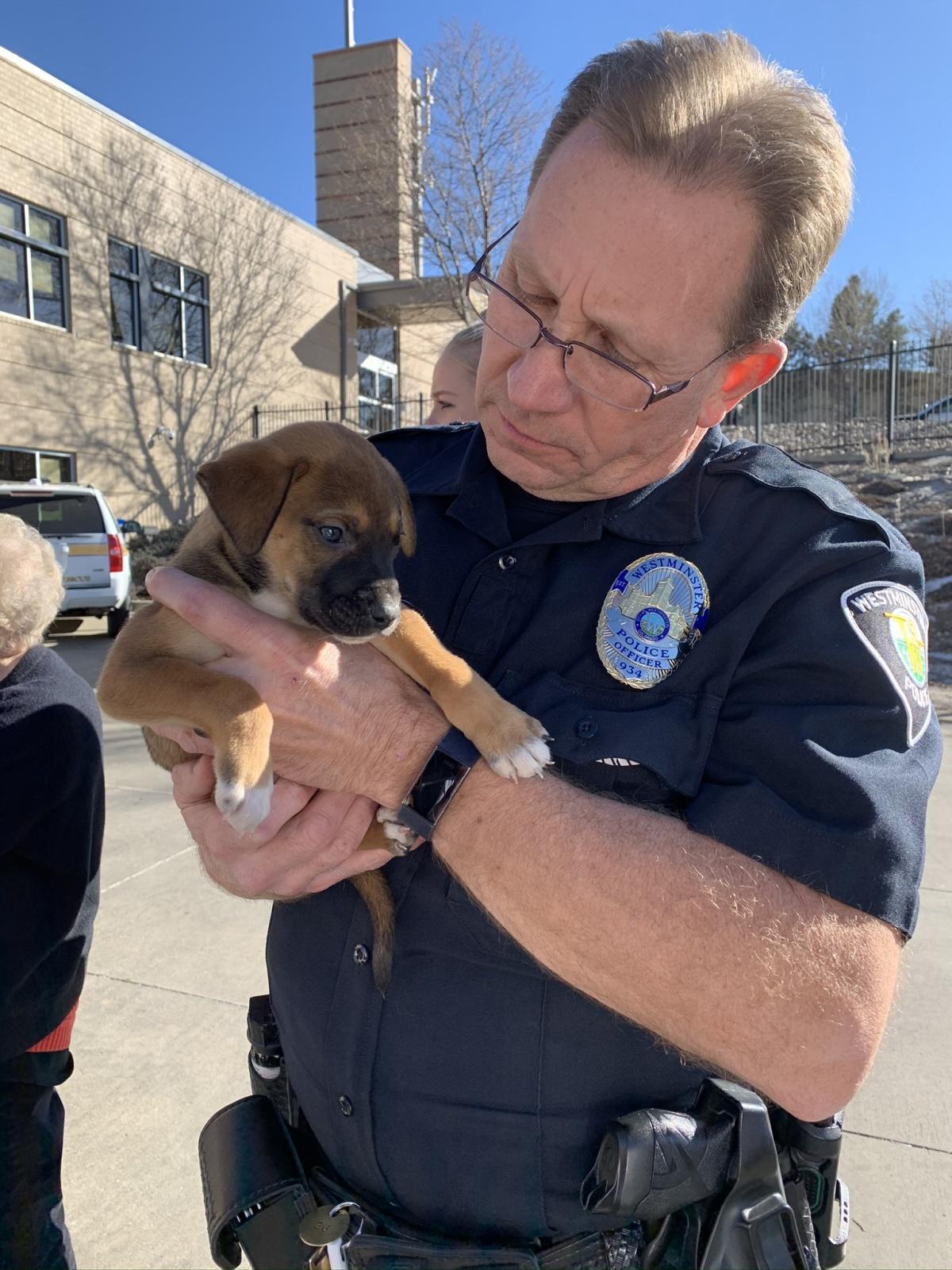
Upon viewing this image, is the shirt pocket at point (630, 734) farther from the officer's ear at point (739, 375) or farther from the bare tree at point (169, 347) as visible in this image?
the bare tree at point (169, 347)

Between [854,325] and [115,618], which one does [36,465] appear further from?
[854,325]

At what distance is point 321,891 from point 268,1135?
503 mm

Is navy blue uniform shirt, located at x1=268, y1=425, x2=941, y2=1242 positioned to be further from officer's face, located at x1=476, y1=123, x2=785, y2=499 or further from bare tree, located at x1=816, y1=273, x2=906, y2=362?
bare tree, located at x1=816, y1=273, x2=906, y2=362

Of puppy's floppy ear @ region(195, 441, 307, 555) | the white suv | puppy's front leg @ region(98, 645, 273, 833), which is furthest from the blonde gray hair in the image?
the white suv

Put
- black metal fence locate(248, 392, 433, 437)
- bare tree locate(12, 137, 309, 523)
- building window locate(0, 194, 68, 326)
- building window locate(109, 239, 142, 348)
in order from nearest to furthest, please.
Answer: building window locate(0, 194, 68, 326)
bare tree locate(12, 137, 309, 523)
building window locate(109, 239, 142, 348)
black metal fence locate(248, 392, 433, 437)

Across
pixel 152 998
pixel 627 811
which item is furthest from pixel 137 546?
pixel 627 811

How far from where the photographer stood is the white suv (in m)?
12.5

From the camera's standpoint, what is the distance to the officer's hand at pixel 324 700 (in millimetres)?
1688

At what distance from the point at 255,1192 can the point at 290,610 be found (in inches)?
53.3

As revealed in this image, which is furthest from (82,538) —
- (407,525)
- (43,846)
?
(407,525)

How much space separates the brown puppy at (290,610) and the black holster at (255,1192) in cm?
53

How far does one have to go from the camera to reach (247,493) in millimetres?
2285

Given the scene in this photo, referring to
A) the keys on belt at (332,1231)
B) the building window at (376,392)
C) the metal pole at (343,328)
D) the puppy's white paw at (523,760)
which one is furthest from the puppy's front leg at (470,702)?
the building window at (376,392)

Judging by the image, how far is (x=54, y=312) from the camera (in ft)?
60.1
